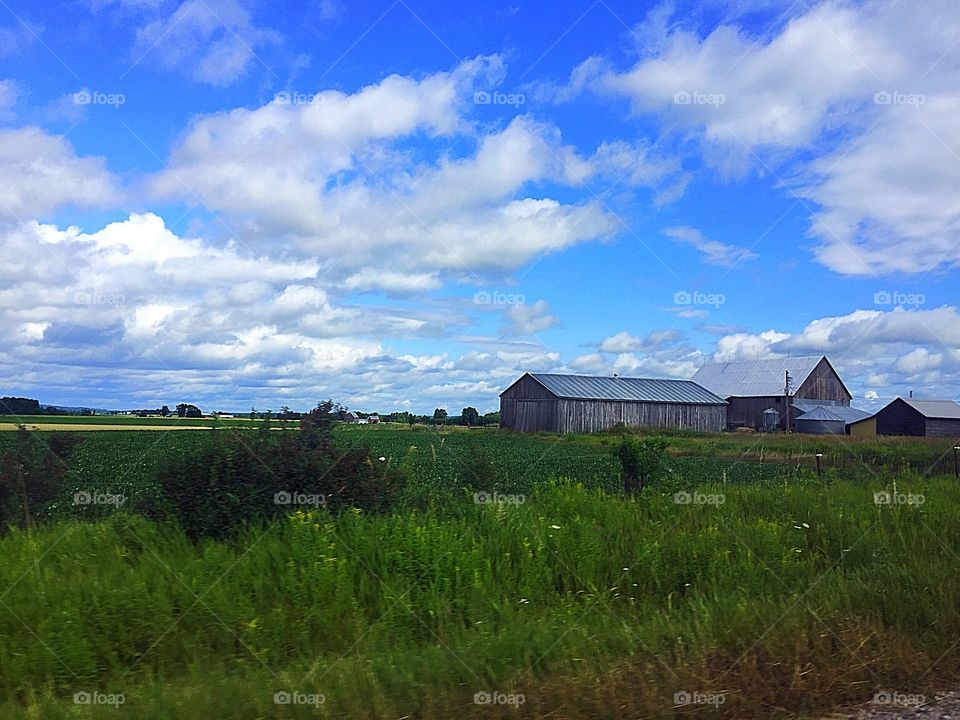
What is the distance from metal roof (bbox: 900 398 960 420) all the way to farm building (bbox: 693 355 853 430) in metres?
20.1

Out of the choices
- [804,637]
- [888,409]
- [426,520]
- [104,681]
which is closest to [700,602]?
[804,637]

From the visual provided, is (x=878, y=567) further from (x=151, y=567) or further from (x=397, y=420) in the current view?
(x=397, y=420)

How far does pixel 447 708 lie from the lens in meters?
5.02

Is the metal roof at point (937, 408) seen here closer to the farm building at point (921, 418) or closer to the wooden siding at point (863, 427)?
the farm building at point (921, 418)

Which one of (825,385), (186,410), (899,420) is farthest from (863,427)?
(186,410)

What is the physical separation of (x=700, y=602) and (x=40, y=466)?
869 centimetres

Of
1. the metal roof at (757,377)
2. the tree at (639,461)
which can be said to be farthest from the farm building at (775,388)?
the tree at (639,461)

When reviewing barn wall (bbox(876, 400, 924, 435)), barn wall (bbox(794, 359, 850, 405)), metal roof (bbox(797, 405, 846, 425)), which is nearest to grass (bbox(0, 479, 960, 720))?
barn wall (bbox(876, 400, 924, 435))

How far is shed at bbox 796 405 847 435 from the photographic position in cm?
6150

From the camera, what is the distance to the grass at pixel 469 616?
210 inches

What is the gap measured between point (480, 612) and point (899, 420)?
50.4 meters

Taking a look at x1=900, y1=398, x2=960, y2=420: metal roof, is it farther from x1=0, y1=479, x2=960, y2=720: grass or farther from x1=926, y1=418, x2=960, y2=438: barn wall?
x1=0, y1=479, x2=960, y2=720: grass

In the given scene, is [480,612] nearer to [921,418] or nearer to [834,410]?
[921,418]

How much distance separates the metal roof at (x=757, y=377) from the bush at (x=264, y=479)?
218 ft
